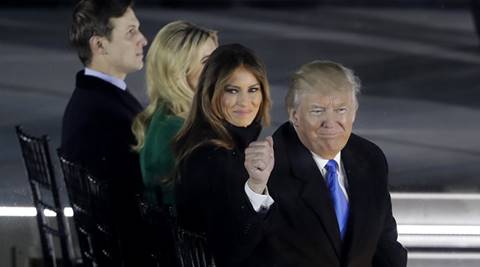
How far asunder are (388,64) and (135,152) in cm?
472

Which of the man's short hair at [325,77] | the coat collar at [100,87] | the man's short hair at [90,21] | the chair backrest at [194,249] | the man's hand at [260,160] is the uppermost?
the man's short hair at [90,21]

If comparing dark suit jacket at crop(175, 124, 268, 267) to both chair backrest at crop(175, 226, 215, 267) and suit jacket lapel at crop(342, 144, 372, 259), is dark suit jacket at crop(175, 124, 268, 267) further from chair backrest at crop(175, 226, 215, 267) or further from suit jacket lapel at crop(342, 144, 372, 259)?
suit jacket lapel at crop(342, 144, 372, 259)

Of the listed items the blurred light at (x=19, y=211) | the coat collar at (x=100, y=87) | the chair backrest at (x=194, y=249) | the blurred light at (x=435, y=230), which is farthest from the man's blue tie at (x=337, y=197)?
the blurred light at (x=19, y=211)

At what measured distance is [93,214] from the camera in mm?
3379

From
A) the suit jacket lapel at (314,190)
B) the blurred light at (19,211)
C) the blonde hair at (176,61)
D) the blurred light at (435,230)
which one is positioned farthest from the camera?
the blurred light at (19,211)

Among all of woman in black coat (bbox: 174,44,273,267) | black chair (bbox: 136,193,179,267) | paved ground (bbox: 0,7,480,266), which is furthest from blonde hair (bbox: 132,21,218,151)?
paved ground (bbox: 0,7,480,266)

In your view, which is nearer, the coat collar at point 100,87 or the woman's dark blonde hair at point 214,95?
the woman's dark blonde hair at point 214,95

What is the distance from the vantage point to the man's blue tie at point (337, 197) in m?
2.74

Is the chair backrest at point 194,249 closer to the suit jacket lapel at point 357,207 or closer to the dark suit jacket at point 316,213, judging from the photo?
the dark suit jacket at point 316,213

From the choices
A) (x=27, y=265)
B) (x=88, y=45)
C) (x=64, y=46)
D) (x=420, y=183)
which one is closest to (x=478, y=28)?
(x=64, y=46)

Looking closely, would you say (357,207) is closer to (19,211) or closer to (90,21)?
(90,21)

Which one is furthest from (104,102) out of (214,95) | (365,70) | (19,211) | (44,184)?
(365,70)

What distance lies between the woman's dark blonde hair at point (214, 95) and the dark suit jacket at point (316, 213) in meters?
0.25

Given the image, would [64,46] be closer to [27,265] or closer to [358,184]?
[27,265]
